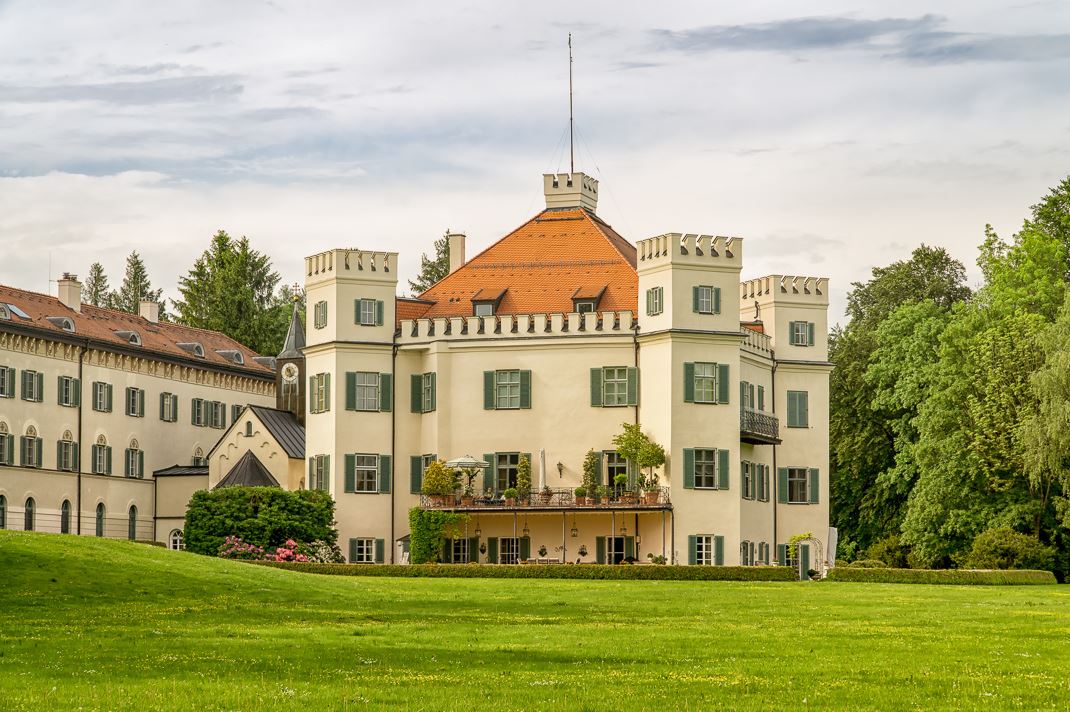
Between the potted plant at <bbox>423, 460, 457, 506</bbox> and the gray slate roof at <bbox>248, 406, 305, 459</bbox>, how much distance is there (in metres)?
11.0

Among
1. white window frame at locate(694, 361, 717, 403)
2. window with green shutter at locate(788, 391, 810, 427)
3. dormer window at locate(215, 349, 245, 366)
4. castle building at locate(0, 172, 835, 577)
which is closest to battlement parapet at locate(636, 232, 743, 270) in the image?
castle building at locate(0, 172, 835, 577)

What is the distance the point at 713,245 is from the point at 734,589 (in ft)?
66.8

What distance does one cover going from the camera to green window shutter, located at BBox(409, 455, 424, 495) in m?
67.1

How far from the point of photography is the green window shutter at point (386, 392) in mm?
67250

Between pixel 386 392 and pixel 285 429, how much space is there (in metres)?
9.61

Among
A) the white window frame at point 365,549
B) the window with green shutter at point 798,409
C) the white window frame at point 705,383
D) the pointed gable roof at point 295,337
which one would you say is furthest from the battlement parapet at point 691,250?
the pointed gable roof at point 295,337

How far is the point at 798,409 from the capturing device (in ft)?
230

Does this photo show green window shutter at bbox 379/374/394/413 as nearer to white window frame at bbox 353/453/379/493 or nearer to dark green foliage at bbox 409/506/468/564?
white window frame at bbox 353/453/379/493

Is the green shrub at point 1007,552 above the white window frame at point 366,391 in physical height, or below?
below

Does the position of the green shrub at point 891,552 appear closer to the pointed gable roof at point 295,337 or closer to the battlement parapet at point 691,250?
the battlement parapet at point 691,250

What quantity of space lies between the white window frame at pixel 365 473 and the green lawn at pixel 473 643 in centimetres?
2109

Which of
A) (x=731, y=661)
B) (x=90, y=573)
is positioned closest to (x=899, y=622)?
(x=731, y=661)

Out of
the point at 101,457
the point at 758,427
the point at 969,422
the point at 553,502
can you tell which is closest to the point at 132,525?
the point at 101,457

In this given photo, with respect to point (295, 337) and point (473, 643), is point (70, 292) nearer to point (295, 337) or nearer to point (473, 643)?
point (295, 337)
